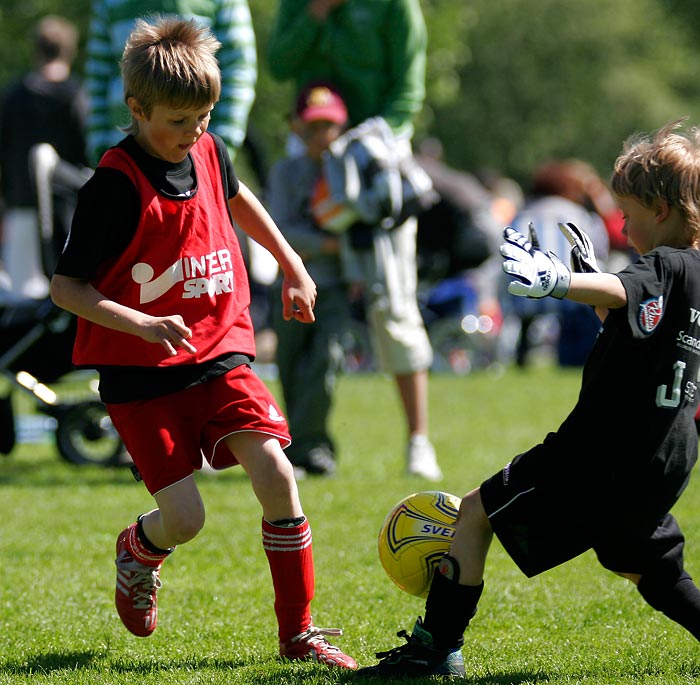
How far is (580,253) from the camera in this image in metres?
3.21

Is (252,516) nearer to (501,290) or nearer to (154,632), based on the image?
(154,632)

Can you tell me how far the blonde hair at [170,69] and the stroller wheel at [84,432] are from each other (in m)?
3.64

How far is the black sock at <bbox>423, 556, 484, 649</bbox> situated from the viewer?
3.36 m

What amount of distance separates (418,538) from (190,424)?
71cm

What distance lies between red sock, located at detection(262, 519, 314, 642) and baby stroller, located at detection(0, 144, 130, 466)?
3.20m

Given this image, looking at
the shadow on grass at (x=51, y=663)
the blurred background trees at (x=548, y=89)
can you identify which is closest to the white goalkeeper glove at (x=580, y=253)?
the shadow on grass at (x=51, y=663)

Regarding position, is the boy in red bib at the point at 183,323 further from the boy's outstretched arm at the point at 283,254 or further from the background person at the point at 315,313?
the background person at the point at 315,313

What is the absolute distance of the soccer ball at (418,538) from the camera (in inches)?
142

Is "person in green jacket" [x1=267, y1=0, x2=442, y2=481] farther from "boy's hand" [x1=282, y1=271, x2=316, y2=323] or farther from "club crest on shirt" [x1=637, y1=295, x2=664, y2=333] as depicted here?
"club crest on shirt" [x1=637, y1=295, x2=664, y2=333]

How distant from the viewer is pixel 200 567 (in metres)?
4.84

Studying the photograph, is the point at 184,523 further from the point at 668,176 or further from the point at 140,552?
the point at 668,176

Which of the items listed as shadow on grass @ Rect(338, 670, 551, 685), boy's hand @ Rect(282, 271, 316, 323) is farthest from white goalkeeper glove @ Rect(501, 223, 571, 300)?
shadow on grass @ Rect(338, 670, 551, 685)

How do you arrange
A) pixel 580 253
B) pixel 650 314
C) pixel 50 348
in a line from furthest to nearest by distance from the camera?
pixel 50 348
pixel 580 253
pixel 650 314

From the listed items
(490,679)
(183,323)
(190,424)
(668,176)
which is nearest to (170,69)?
(183,323)
